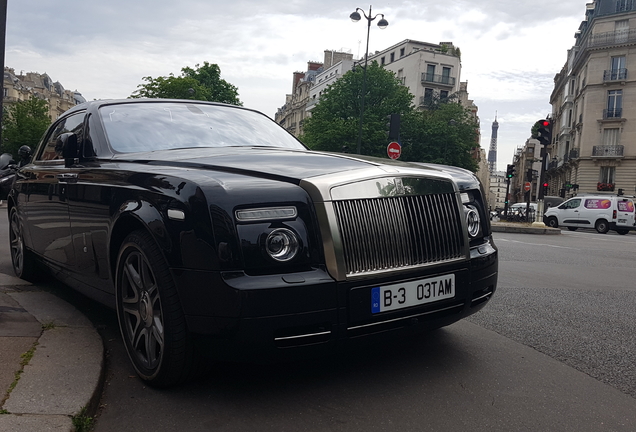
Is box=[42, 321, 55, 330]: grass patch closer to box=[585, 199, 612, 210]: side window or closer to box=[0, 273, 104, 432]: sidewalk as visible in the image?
box=[0, 273, 104, 432]: sidewalk

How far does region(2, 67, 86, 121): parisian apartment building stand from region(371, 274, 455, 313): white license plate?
10838cm

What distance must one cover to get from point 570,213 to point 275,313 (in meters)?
29.7

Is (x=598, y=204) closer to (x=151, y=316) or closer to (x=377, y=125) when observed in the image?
(x=377, y=125)

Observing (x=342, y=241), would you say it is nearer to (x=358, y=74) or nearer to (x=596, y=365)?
(x=596, y=365)

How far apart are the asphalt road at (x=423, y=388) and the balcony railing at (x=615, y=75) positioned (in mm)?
52768

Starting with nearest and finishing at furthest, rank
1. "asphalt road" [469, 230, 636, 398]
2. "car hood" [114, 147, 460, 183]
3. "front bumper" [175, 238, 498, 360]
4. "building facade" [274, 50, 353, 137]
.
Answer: "front bumper" [175, 238, 498, 360] → "car hood" [114, 147, 460, 183] → "asphalt road" [469, 230, 636, 398] → "building facade" [274, 50, 353, 137]

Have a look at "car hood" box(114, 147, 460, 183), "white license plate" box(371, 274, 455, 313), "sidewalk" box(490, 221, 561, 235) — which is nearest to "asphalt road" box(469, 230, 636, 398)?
"white license plate" box(371, 274, 455, 313)

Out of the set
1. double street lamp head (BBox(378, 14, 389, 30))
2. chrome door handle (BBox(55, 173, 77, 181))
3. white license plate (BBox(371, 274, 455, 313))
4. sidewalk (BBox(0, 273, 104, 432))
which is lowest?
sidewalk (BBox(0, 273, 104, 432))

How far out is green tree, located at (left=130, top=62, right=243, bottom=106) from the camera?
51.2 metres

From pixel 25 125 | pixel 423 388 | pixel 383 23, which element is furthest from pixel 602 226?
pixel 25 125

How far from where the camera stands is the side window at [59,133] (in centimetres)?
449

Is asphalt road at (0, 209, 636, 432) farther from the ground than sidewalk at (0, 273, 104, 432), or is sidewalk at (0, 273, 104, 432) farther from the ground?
sidewalk at (0, 273, 104, 432)

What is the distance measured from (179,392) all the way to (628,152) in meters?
54.5

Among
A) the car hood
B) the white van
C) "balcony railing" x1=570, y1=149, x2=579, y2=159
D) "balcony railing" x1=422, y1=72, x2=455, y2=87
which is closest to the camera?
the car hood
